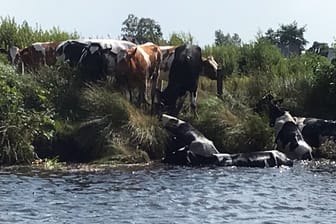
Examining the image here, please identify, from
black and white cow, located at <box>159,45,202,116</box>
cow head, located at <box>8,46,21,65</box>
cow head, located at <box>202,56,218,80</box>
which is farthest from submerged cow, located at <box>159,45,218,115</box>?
cow head, located at <box>8,46,21,65</box>

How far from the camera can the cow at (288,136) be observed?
22.8 meters

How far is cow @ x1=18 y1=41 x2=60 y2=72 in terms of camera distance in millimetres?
25328

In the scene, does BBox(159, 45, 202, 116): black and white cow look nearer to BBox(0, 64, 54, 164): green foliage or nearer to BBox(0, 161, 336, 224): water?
BBox(0, 64, 54, 164): green foliage

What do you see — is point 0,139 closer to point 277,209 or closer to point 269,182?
point 269,182

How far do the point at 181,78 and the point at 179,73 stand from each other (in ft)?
0.48

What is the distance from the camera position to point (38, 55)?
83.8ft

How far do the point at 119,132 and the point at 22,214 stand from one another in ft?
25.1

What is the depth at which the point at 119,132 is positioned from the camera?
22.3 metres

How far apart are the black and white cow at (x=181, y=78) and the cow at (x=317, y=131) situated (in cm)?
292

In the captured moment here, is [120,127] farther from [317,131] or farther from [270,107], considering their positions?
[317,131]

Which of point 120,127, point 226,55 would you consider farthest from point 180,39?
point 120,127

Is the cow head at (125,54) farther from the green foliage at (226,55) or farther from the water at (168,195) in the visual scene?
the green foliage at (226,55)

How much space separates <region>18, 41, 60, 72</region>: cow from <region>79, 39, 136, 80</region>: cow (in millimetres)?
1074

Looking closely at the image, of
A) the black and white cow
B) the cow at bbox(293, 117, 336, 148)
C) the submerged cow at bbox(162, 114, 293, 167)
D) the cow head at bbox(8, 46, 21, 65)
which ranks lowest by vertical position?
the submerged cow at bbox(162, 114, 293, 167)
